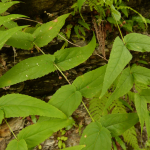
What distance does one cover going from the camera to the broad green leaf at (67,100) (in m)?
0.95

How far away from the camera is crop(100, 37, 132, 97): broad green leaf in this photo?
0.75m

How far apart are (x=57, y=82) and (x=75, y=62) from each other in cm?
149

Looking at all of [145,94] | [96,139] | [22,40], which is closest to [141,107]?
[145,94]

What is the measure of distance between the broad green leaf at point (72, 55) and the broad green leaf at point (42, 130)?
50 centimetres

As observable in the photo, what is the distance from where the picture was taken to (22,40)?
49.2 inches

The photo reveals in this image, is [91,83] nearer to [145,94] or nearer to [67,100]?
[67,100]

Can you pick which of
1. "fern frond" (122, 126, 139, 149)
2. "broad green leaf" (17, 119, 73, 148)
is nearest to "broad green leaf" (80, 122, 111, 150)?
"broad green leaf" (17, 119, 73, 148)

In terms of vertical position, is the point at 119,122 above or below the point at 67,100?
below

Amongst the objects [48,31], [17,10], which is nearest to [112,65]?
[48,31]

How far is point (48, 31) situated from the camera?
1.26m

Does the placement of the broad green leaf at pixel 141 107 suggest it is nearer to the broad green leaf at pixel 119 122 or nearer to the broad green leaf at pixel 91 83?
the broad green leaf at pixel 119 122

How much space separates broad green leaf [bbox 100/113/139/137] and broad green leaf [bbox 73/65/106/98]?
257 mm

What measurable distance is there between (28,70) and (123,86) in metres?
0.85

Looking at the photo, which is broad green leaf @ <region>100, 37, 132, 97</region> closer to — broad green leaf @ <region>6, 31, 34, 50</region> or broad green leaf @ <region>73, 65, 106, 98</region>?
broad green leaf @ <region>73, 65, 106, 98</region>
